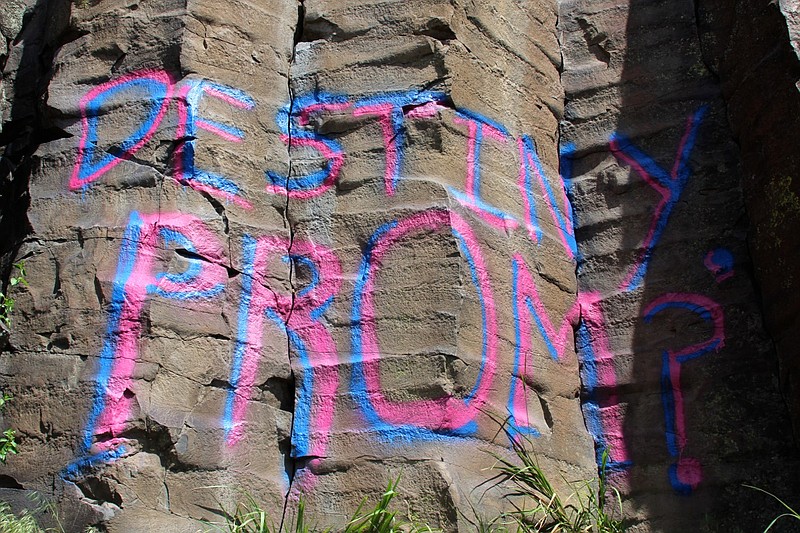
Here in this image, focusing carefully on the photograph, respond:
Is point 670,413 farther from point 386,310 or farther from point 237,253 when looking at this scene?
point 237,253

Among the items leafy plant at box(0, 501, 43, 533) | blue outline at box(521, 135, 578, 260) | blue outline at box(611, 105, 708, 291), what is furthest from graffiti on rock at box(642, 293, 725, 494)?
leafy plant at box(0, 501, 43, 533)

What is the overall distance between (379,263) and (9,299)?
133 cm

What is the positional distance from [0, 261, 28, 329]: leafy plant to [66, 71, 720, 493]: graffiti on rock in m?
0.37

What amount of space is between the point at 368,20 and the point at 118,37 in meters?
1.00

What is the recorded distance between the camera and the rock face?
3432 millimetres

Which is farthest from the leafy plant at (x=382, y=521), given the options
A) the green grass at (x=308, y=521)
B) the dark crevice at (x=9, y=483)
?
the dark crevice at (x=9, y=483)

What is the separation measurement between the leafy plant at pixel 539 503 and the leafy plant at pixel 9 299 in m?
1.78

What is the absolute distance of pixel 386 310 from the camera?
3648mm

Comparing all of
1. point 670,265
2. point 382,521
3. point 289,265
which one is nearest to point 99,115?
point 289,265

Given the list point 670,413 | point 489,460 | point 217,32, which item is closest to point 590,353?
point 670,413

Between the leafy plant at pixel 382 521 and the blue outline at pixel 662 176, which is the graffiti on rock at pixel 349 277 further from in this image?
the leafy plant at pixel 382 521

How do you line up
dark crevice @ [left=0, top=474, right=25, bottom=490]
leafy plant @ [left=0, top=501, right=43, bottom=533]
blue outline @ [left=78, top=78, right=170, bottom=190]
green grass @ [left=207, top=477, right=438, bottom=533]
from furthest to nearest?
blue outline @ [left=78, top=78, right=170, bottom=190] → dark crevice @ [left=0, top=474, right=25, bottom=490] → green grass @ [left=207, top=477, right=438, bottom=533] → leafy plant @ [left=0, top=501, right=43, bottom=533]

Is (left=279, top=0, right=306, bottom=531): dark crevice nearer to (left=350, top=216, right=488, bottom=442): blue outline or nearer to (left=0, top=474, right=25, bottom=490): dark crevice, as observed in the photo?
(left=350, top=216, right=488, bottom=442): blue outline

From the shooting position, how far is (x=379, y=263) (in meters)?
3.74
